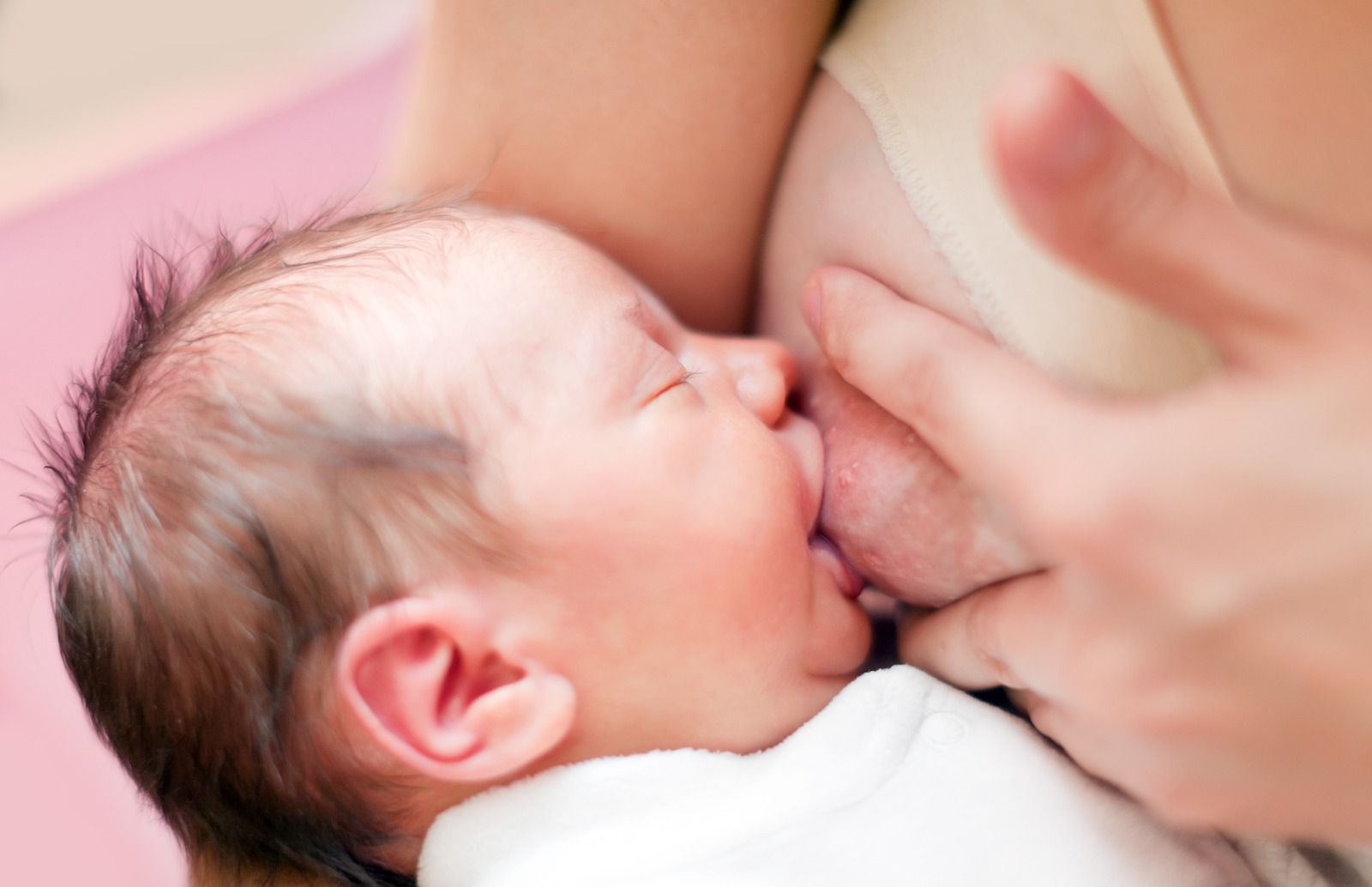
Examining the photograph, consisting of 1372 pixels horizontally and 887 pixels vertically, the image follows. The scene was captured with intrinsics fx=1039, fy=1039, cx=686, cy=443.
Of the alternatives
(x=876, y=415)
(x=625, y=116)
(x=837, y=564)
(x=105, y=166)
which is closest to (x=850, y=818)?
(x=837, y=564)

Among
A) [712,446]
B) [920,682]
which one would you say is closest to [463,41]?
[712,446]

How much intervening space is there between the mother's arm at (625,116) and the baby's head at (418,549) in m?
0.12

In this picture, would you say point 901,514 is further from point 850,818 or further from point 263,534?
point 263,534

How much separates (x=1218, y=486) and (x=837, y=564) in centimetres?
41

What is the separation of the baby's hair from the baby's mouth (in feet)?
0.88

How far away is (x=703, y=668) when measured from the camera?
81 cm

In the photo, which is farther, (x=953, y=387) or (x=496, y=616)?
(x=496, y=616)

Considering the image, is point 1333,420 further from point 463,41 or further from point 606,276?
point 463,41

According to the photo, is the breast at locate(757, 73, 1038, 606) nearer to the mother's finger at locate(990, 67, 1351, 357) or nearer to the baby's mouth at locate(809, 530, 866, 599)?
the baby's mouth at locate(809, 530, 866, 599)

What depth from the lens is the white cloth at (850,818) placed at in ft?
2.56

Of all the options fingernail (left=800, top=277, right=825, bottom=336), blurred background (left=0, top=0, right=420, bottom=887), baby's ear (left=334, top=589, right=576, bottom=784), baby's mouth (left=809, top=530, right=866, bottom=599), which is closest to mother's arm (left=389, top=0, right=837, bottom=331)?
fingernail (left=800, top=277, right=825, bottom=336)

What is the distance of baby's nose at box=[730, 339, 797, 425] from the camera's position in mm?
861

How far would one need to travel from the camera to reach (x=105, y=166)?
6.63ft

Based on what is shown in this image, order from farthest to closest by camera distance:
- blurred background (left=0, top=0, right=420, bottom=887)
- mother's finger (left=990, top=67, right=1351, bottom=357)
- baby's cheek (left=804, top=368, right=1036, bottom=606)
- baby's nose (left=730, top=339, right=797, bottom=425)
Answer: blurred background (left=0, top=0, right=420, bottom=887) < baby's nose (left=730, top=339, right=797, bottom=425) < baby's cheek (left=804, top=368, right=1036, bottom=606) < mother's finger (left=990, top=67, right=1351, bottom=357)
